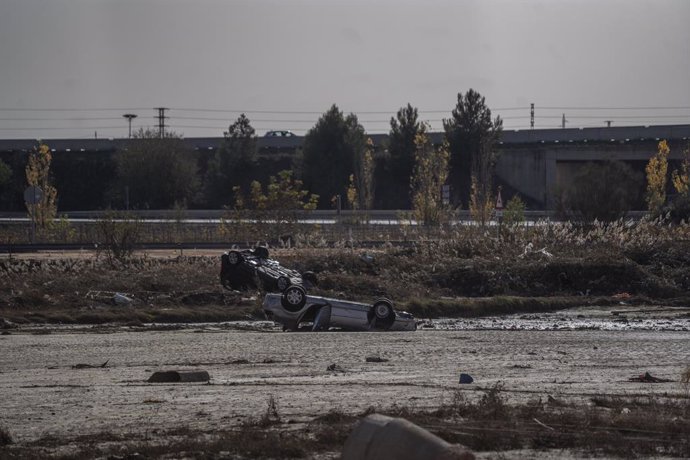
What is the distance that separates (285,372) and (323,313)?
24.9ft

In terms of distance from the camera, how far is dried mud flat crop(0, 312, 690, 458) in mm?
13266

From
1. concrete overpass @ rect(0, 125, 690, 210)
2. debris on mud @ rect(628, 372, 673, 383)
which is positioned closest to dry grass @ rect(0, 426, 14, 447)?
debris on mud @ rect(628, 372, 673, 383)

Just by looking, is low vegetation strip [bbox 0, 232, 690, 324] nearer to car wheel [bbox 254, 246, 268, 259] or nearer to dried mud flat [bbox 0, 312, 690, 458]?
car wheel [bbox 254, 246, 268, 259]

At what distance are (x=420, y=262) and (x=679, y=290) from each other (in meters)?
8.33

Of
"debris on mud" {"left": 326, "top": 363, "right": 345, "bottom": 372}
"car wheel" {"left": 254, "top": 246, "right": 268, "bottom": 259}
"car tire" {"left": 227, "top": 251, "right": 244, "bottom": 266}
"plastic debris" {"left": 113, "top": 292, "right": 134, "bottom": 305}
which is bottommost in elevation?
"debris on mud" {"left": 326, "top": 363, "right": 345, "bottom": 372}

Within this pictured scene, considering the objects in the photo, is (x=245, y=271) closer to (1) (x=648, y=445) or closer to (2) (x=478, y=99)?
(1) (x=648, y=445)

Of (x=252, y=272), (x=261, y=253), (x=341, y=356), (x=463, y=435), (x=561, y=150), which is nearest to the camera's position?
(x=463, y=435)

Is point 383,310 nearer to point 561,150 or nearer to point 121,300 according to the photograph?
point 121,300

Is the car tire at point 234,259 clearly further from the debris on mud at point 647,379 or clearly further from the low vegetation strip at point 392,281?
the debris on mud at point 647,379

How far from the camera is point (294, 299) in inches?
985

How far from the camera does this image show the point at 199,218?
78.1 meters

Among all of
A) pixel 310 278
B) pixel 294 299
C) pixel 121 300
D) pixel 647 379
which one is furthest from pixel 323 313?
pixel 647 379

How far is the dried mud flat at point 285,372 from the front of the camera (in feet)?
43.5

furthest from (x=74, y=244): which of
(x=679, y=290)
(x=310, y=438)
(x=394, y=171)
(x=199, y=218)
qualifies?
(x=394, y=171)
